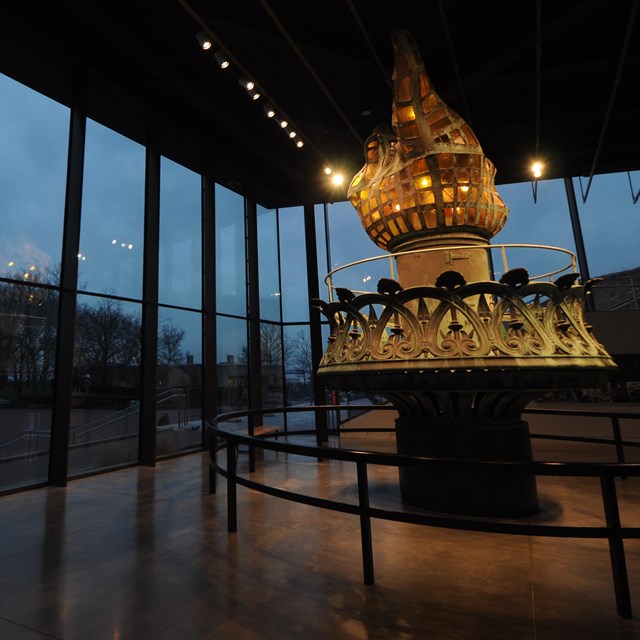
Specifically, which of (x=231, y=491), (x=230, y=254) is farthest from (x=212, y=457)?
(x=230, y=254)

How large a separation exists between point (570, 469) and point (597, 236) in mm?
10124

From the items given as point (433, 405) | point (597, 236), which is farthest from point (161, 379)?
point (597, 236)

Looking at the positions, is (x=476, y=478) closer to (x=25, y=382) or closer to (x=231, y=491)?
(x=231, y=491)

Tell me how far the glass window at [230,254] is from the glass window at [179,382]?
129 centimetres

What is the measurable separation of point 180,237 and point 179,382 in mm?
3413

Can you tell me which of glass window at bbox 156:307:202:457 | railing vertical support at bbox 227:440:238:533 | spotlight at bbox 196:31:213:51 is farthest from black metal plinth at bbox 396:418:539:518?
spotlight at bbox 196:31:213:51

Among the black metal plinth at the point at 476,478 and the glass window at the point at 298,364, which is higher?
the glass window at the point at 298,364

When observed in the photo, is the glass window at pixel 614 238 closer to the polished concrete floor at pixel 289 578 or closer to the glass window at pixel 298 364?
the polished concrete floor at pixel 289 578

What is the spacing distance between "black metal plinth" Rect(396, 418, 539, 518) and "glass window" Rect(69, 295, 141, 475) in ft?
18.1

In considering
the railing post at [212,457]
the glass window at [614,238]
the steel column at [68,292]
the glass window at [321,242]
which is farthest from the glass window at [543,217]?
the steel column at [68,292]

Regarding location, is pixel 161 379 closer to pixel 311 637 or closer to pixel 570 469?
pixel 311 637

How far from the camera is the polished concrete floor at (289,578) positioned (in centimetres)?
201

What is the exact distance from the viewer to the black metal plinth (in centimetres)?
360

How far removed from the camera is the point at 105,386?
6.88m
